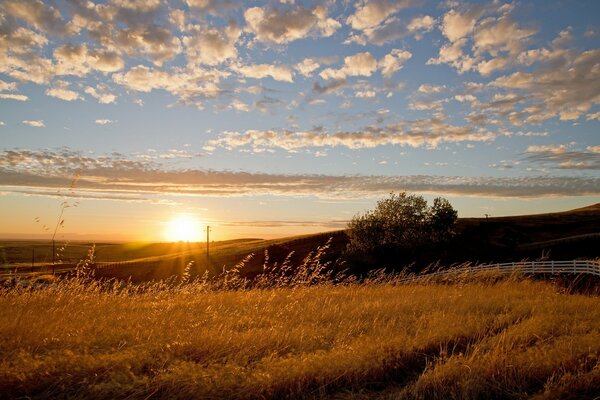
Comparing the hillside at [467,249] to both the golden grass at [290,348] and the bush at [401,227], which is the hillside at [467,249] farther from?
the golden grass at [290,348]

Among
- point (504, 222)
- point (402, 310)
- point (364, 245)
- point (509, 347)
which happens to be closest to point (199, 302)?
point (402, 310)

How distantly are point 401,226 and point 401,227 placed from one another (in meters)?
0.13

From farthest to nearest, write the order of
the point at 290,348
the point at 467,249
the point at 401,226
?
1. the point at 467,249
2. the point at 401,226
3. the point at 290,348

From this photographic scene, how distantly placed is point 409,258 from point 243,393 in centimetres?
5173

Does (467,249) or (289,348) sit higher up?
(289,348)

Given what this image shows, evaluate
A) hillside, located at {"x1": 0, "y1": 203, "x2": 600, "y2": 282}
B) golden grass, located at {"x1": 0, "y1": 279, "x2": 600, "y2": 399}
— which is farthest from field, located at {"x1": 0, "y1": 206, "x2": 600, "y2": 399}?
hillside, located at {"x1": 0, "y1": 203, "x2": 600, "y2": 282}

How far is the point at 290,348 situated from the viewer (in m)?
6.32

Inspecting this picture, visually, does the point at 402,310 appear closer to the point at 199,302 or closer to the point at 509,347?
the point at 509,347

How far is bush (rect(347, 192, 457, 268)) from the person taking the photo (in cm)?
5450

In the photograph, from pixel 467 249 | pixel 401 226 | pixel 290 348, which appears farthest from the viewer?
pixel 467 249

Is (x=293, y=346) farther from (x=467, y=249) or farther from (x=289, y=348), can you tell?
(x=467, y=249)

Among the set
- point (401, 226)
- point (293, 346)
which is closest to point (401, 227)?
point (401, 226)

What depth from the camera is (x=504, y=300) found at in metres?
10.1

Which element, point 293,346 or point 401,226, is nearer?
point 293,346
